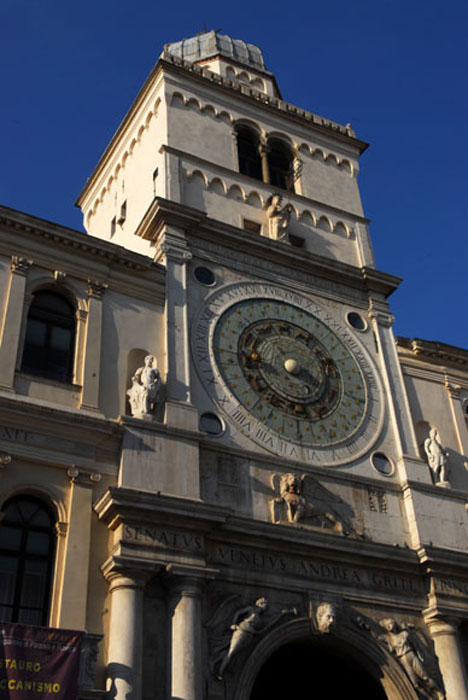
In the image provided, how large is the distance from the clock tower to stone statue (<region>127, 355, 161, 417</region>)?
0.34 feet

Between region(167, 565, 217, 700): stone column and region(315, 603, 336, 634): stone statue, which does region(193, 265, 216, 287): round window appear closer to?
region(167, 565, 217, 700): stone column

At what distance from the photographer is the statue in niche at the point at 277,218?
76.0 feet

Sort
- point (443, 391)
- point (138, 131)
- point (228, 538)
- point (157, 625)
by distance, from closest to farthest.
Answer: point (157, 625)
point (228, 538)
point (443, 391)
point (138, 131)

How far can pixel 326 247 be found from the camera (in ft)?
79.7

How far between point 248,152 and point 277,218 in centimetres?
316

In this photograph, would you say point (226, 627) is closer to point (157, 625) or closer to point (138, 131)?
point (157, 625)

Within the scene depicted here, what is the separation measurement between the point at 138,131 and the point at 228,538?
44.0 feet

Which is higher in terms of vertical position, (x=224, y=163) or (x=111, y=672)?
(x=224, y=163)

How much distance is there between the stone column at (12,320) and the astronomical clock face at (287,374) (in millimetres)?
3997

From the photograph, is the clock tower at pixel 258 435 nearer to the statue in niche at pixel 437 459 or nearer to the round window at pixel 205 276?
the round window at pixel 205 276

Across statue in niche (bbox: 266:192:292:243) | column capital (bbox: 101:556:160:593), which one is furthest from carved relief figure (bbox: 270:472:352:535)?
statue in niche (bbox: 266:192:292:243)

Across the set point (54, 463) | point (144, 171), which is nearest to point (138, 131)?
point (144, 171)

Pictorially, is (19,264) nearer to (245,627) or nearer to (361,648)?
(245,627)

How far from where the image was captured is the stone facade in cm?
1565
